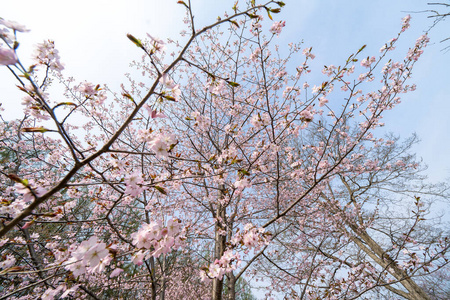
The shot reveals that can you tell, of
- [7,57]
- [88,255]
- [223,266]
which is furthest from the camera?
A: [223,266]

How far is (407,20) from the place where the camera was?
138 inches

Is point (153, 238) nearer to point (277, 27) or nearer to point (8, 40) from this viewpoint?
point (8, 40)

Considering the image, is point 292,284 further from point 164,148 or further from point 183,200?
point 164,148

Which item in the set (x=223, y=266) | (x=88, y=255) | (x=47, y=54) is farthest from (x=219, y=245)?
(x=47, y=54)

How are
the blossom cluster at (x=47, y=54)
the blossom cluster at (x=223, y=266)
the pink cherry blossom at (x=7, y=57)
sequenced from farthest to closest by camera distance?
the blossom cluster at (x=223, y=266) → the blossom cluster at (x=47, y=54) → the pink cherry blossom at (x=7, y=57)

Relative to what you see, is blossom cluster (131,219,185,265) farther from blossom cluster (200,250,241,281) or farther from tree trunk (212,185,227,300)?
tree trunk (212,185,227,300)

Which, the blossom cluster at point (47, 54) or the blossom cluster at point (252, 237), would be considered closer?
the blossom cluster at point (47, 54)

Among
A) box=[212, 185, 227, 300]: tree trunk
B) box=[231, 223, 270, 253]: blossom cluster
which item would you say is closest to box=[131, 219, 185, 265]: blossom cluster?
box=[231, 223, 270, 253]: blossom cluster

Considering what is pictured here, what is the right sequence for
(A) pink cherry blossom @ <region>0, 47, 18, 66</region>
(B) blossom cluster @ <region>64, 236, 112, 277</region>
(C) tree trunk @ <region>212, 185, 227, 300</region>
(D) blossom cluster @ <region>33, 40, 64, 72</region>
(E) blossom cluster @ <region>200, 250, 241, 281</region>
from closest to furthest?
(A) pink cherry blossom @ <region>0, 47, 18, 66</region> < (B) blossom cluster @ <region>64, 236, 112, 277</region> < (D) blossom cluster @ <region>33, 40, 64, 72</region> < (E) blossom cluster @ <region>200, 250, 241, 281</region> < (C) tree trunk @ <region>212, 185, 227, 300</region>

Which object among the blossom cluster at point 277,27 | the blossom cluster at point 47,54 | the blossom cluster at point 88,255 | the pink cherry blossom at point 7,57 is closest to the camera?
the pink cherry blossom at point 7,57

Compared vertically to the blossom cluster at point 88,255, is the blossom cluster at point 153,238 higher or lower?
higher

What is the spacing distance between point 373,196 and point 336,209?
2902 millimetres

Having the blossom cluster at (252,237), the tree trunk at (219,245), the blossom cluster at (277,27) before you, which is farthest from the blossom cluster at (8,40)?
the blossom cluster at (277,27)

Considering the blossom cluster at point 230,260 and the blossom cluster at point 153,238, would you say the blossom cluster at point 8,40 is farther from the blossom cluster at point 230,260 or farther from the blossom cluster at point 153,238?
the blossom cluster at point 230,260
